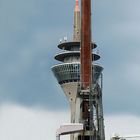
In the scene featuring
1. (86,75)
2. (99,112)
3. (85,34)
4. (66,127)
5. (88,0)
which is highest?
(88,0)

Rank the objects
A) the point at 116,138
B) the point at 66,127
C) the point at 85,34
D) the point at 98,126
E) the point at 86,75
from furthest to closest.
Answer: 1. the point at 85,34
2. the point at 86,75
3. the point at 98,126
4. the point at 116,138
5. the point at 66,127

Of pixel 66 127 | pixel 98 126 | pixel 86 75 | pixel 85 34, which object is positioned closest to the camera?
pixel 66 127

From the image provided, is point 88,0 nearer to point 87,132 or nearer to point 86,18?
point 86,18

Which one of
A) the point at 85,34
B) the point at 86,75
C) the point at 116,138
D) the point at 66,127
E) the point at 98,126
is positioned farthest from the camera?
the point at 85,34

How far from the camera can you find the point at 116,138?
119062mm

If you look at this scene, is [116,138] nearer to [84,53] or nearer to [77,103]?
[77,103]

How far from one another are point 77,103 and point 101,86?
7563mm

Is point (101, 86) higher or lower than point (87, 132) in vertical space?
higher

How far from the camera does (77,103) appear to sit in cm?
13412

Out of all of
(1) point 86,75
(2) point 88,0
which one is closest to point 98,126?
(1) point 86,75

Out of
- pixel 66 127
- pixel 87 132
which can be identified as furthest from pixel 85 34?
pixel 66 127

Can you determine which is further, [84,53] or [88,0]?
[88,0]

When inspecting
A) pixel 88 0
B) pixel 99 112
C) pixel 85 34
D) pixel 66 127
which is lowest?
pixel 66 127

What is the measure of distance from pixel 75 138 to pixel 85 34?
43024 millimetres
